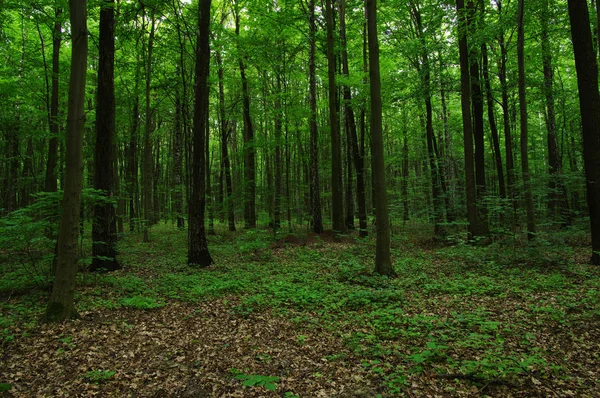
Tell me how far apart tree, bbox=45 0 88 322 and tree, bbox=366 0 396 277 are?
602 cm

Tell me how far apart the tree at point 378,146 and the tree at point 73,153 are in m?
6.02

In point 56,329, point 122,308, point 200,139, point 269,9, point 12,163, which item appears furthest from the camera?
point 12,163

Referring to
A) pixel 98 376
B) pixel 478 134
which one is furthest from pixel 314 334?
pixel 478 134

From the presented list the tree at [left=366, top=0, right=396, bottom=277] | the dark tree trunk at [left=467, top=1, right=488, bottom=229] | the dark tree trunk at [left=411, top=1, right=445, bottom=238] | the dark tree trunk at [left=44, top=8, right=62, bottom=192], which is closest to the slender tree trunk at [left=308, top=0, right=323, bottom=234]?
the dark tree trunk at [left=411, top=1, right=445, bottom=238]

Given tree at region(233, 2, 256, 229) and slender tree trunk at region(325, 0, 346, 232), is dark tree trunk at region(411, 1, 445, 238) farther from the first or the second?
tree at region(233, 2, 256, 229)

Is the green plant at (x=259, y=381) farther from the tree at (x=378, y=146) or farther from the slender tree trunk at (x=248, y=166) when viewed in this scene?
the slender tree trunk at (x=248, y=166)

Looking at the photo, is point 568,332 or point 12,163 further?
point 12,163

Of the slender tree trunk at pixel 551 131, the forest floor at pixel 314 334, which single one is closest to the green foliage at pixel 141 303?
the forest floor at pixel 314 334

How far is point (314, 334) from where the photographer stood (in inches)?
208

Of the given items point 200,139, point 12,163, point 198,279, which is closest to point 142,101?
point 12,163

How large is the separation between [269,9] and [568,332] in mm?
17786

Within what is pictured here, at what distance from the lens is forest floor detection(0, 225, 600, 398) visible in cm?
381

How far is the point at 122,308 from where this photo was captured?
629 centimetres

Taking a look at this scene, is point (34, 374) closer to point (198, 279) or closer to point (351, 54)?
point (198, 279)
